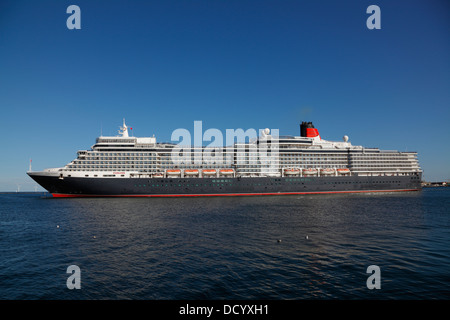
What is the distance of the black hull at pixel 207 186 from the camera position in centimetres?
5953

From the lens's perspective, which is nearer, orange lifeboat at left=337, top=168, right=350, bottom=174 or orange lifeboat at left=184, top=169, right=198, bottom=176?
orange lifeboat at left=184, top=169, right=198, bottom=176

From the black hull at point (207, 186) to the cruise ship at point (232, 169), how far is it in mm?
229

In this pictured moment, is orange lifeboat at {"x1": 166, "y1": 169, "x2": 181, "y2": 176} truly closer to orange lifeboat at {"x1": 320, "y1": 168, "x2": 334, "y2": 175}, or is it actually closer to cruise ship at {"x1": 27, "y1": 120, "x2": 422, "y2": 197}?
cruise ship at {"x1": 27, "y1": 120, "x2": 422, "y2": 197}

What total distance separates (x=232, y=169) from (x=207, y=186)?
29.1ft

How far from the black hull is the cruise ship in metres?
0.23

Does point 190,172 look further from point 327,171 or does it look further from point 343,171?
point 343,171

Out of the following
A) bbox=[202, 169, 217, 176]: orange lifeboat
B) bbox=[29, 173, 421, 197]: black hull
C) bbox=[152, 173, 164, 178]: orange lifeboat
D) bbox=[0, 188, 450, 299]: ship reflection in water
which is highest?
bbox=[202, 169, 217, 176]: orange lifeboat

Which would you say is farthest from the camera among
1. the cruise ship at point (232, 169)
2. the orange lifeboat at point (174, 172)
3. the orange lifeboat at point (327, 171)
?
the orange lifeboat at point (327, 171)

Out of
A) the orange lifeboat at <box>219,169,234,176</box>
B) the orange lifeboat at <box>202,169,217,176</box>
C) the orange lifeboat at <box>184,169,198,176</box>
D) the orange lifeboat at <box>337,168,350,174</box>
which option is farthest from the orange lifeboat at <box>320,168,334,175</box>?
the orange lifeboat at <box>184,169,198,176</box>

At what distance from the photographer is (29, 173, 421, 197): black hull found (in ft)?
195

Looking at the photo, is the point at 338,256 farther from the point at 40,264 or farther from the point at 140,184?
the point at 140,184

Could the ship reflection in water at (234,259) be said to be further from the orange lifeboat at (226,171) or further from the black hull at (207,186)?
the orange lifeboat at (226,171)

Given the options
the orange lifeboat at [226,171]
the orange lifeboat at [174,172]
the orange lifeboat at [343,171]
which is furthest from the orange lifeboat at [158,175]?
the orange lifeboat at [343,171]

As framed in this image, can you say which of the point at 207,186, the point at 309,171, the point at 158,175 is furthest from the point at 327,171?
the point at 158,175
